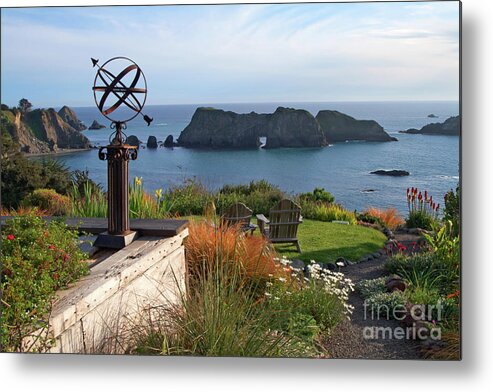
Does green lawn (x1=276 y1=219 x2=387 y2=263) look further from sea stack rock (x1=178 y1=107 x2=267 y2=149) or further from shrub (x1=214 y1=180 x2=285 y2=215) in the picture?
sea stack rock (x1=178 y1=107 x2=267 y2=149)

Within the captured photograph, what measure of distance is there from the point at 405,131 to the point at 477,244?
1.94 m

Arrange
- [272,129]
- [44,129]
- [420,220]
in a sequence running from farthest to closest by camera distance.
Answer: [272,129]
[420,220]
[44,129]

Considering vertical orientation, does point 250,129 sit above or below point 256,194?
above

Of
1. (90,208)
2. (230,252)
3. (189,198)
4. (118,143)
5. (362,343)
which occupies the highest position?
(118,143)

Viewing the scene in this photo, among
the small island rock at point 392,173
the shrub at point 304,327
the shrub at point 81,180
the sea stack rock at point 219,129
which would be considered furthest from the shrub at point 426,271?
the shrub at point 81,180

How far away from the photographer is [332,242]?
9.19m

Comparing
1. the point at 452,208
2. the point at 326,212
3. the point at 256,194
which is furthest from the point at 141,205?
the point at 326,212

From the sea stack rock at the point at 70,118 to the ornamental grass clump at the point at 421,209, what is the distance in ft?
11.7

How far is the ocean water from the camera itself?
6.13m

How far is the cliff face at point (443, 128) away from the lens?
16.7ft

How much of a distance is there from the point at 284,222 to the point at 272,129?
145 cm

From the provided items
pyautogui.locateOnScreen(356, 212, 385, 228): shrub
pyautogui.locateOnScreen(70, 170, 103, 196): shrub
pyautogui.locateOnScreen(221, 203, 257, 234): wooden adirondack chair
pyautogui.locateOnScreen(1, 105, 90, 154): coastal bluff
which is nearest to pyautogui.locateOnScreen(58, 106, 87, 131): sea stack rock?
pyautogui.locateOnScreen(1, 105, 90, 154): coastal bluff

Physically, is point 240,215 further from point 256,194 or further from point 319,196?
point 319,196

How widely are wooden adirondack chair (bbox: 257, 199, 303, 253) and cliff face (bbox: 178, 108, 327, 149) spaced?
928 mm
